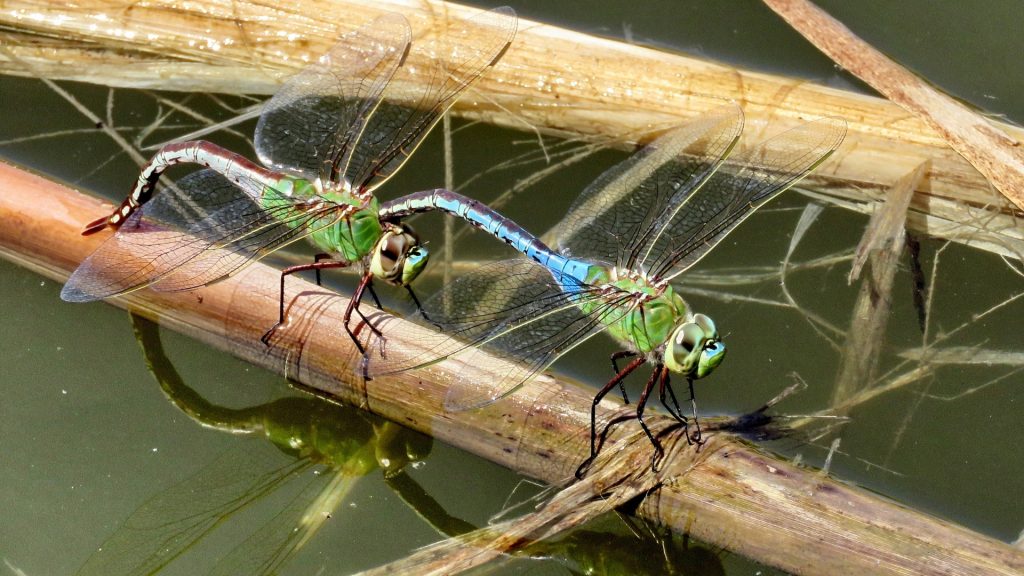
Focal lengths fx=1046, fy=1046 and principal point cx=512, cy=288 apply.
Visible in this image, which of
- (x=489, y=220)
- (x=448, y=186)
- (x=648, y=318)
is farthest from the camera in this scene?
(x=448, y=186)

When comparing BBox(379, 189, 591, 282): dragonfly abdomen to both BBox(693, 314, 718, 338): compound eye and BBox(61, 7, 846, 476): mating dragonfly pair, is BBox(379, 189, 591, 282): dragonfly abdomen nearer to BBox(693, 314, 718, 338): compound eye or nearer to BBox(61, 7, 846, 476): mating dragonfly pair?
BBox(61, 7, 846, 476): mating dragonfly pair

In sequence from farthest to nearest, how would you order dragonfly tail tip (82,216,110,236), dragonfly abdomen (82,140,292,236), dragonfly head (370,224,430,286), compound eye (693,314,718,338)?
dragonfly abdomen (82,140,292,236), dragonfly head (370,224,430,286), dragonfly tail tip (82,216,110,236), compound eye (693,314,718,338)

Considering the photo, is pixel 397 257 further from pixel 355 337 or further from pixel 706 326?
pixel 706 326

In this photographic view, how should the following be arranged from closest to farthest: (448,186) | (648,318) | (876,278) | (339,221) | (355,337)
A: (355,337)
(648,318)
(339,221)
(876,278)
(448,186)

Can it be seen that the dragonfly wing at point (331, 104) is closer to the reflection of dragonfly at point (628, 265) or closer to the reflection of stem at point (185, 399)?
the reflection of dragonfly at point (628, 265)

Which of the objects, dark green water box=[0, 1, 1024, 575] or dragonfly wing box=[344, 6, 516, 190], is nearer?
dark green water box=[0, 1, 1024, 575]

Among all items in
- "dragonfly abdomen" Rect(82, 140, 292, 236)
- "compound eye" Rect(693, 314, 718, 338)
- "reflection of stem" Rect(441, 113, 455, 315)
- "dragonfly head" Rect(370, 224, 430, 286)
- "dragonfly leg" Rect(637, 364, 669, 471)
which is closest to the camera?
"dragonfly leg" Rect(637, 364, 669, 471)

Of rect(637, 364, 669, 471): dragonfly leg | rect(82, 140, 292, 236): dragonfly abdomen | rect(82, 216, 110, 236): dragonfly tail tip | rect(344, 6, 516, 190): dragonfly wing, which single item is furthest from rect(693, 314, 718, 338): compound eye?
rect(82, 216, 110, 236): dragonfly tail tip

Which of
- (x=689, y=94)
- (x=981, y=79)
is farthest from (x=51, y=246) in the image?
(x=981, y=79)

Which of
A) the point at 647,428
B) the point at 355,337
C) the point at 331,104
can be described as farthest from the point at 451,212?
the point at 647,428
